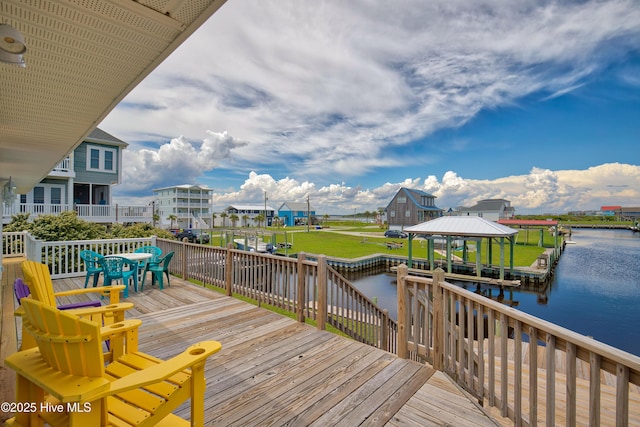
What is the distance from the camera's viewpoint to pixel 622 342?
999cm

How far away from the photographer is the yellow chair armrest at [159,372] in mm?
1306

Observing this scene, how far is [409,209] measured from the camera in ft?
141

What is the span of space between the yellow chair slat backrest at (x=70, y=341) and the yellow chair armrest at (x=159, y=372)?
0.11m

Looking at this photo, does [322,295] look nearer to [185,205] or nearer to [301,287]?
[301,287]

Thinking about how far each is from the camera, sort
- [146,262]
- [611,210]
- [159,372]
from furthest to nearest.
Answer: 1. [611,210]
2. [146,262]
3. [159,372]

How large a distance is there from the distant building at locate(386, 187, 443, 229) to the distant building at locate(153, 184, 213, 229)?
28.9 m

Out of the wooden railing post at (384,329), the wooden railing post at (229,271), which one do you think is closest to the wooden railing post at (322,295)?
the wooden railing post at (384,329)

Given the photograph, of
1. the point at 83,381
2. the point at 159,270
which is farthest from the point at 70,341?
the point at 159,270

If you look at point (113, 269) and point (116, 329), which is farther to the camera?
point (113, 269)

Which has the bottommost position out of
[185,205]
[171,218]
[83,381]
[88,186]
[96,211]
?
[83,381]

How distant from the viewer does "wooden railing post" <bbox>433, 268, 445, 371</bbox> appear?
2.93 metres

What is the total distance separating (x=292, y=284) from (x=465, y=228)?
13424 mm

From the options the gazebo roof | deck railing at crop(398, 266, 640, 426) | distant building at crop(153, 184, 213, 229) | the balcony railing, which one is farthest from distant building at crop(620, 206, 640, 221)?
the balcony railing

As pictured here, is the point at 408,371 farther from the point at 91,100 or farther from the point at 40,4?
the point at 91,100
